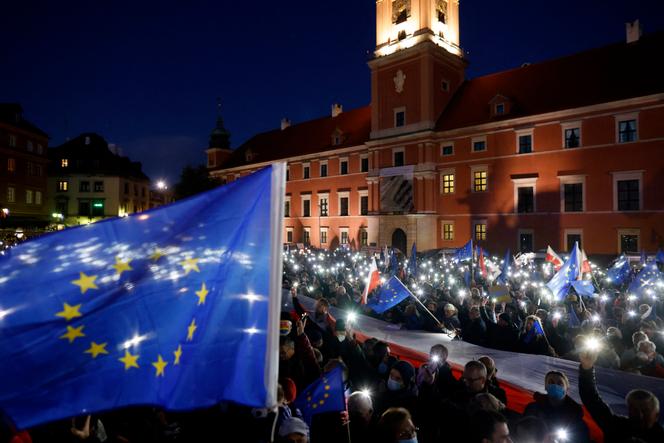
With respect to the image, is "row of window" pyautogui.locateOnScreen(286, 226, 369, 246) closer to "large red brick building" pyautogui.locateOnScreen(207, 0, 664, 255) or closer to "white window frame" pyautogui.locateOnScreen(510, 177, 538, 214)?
"large red brick building" pyautogui.locateOnScreen(207, 0, 664, 255)

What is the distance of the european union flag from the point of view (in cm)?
277

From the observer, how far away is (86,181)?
5781 cm

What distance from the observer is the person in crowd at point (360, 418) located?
4004 mm

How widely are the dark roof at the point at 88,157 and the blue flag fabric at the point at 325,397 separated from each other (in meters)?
62.1

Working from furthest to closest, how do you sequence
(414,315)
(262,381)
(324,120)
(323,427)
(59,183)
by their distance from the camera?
(59,183) → (324,120) → (414,315) → (323,427) → (262,381)

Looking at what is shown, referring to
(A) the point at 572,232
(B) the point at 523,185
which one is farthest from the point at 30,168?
(A) the point at 572,232

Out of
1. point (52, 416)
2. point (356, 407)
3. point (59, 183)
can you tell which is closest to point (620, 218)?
point (356, 407)

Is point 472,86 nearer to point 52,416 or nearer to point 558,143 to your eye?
point 558,143

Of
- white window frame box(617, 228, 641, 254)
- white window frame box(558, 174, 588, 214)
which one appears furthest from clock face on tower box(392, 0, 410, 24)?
Result: white window frame box(617, 228, 641, 254)

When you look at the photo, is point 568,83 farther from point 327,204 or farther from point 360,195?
point 327,204

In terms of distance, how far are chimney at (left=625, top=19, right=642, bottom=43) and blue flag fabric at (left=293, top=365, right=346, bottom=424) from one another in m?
36.3

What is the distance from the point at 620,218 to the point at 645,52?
37.5 feet

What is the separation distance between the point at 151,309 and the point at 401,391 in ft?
9.74

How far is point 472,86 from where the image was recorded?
38.3 meters
